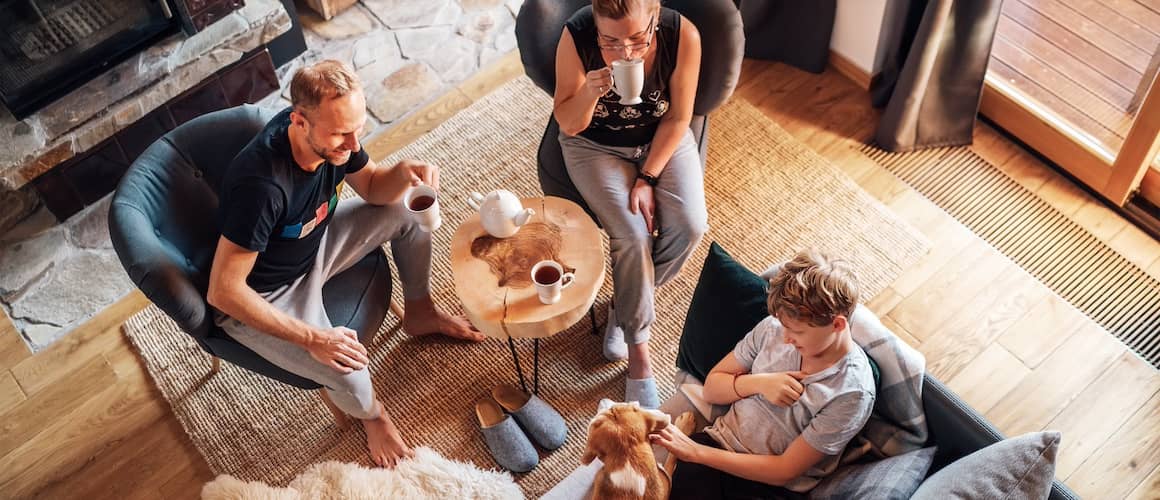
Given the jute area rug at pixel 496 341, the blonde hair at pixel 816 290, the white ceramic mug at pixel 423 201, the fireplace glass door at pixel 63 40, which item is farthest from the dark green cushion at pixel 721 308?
the fireplace glass door at pixel 63 40

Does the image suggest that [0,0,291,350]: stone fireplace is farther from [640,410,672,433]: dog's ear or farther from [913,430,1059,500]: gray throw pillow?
[913,430,1059,500]: gray throw pillow

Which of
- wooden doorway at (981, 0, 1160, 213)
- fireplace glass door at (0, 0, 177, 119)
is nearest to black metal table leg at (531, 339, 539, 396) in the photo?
fireplace glass door at (0, 0, 177, 119)

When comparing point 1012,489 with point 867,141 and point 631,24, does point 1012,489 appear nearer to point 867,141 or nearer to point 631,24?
point 631,24

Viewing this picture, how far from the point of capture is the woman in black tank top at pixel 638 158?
2225 mm

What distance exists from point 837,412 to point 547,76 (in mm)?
1156

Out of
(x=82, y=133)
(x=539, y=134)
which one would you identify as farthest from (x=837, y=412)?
(x=82, y=133)

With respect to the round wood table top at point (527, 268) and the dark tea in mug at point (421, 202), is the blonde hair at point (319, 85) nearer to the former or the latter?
the dark tea in mug at point (421, 202)

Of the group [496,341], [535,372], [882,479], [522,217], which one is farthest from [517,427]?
[882,479]

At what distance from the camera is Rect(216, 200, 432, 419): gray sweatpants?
6.92 ft

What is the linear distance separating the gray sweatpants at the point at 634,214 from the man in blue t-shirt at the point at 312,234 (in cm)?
41

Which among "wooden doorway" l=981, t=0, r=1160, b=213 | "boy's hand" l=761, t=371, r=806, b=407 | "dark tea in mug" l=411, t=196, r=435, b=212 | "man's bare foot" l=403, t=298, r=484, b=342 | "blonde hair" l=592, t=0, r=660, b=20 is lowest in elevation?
"man's bare foot" l=403, t=298, r=484, b=342

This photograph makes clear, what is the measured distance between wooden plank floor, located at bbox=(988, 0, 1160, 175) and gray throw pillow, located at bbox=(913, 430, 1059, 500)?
1638 millimetres

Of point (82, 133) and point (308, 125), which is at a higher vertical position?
point (308, 125)

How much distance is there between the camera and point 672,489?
6.06 ft
